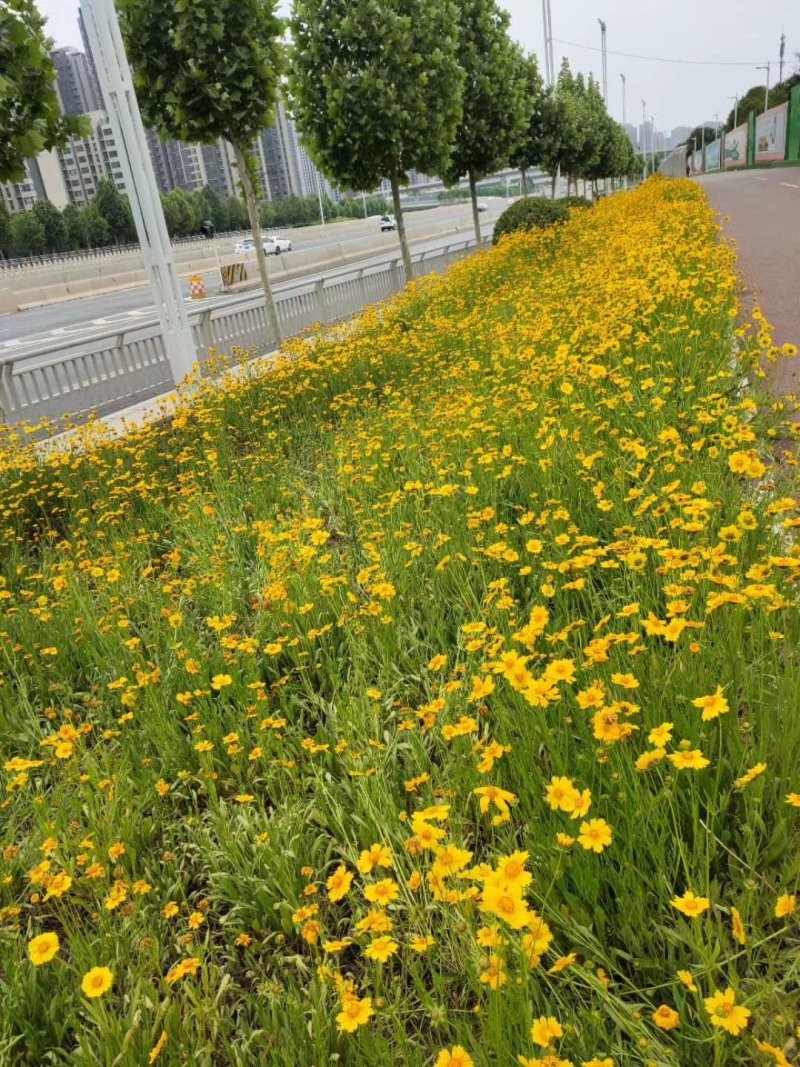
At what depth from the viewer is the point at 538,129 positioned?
960 inches

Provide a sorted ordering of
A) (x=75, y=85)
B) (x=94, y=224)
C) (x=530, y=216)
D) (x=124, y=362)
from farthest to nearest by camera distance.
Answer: (x=94, y=224) < (x=75, y=85) < (x=530, y=216) < (x=124, y=362)

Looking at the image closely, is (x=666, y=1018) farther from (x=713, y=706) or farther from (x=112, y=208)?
(x=112, y=208)

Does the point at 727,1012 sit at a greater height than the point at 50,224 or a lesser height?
lesser

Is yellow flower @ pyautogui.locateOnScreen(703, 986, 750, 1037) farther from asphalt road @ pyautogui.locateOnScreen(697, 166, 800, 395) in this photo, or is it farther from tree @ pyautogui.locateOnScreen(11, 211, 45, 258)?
tree @ pyautogui.locateOnScreen(11, 211, 45, 258)

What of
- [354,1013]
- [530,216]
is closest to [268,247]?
[530,216]

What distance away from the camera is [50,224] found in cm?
5603

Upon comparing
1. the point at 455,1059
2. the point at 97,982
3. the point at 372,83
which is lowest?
the point at 97,982

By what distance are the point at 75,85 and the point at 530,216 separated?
166 ft

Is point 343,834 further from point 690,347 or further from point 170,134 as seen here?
point 170,134

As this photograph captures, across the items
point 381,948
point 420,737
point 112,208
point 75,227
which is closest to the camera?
point 381,948

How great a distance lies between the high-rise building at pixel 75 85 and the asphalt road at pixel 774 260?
25.5 m

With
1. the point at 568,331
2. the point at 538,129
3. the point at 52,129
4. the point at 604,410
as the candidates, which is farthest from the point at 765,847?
the point at 538,129

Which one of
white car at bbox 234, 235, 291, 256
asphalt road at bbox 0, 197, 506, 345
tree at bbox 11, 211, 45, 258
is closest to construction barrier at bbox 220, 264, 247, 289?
asphalt road at bbox 0, 197, 506, 345

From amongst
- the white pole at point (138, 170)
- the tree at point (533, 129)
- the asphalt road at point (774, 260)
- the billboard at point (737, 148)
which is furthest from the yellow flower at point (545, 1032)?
the billboard at point (737, 148)
